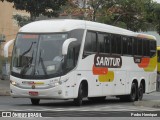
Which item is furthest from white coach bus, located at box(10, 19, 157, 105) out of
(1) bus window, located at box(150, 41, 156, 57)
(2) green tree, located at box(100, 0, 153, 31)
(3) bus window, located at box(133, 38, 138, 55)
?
(2) green tree, located at box(100, 0, 153, 31)

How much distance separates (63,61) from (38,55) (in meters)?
0.99

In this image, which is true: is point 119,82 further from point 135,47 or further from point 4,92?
point 4,92

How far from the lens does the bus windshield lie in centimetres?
2042

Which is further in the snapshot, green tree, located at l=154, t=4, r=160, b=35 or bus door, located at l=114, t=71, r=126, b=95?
green tree, located at l=154, t=4, r=160, b=35

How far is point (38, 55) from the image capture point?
20.6 meters

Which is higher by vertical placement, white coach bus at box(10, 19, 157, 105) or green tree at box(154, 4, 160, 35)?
green tree at box(154, 4, 160, 35)

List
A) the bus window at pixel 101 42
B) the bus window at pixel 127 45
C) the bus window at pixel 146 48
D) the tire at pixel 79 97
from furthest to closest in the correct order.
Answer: the bus window at pixel 146 48 < the bus window at pixel 127 45 < the bus window at pixel 101 42 < the tire at pixel 79 97

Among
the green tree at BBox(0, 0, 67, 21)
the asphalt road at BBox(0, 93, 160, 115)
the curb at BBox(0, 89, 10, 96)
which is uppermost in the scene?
the green tree at BBox(0, 0, 67, 21)

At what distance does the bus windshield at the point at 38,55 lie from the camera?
67.0 feet

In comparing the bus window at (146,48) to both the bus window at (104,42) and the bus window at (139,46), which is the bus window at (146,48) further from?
the bus window at (104,42)

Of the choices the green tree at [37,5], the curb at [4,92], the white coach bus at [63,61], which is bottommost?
the curb at [4,92]

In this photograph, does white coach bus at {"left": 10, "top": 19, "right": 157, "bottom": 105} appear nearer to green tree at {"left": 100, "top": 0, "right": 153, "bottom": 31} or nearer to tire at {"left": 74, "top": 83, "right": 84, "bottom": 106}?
tire at {"left": 74, "top": 83, "right": 84, "bottom": 106}

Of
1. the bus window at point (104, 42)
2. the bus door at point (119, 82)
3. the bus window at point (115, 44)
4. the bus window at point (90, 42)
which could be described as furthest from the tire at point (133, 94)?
the bus window at point (90, 42)

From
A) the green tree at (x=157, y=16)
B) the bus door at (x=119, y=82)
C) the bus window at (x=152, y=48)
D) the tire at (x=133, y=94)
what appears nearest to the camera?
the bus door at (x=119, y=82)
